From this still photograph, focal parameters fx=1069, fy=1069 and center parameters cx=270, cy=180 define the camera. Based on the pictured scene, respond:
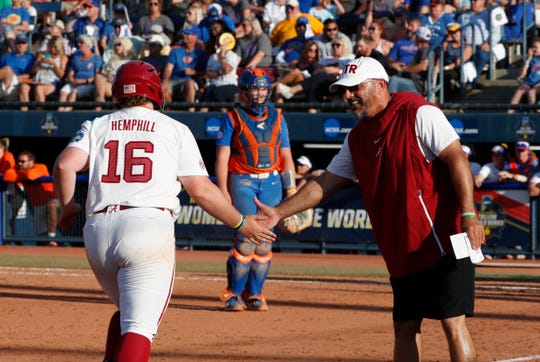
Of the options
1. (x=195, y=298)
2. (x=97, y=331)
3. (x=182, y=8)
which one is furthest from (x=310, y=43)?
(x=97, y=331)

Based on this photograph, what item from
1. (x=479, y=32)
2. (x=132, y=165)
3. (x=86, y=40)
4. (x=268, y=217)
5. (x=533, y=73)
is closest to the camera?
(x=132, y=165)

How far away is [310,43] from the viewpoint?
18672mm

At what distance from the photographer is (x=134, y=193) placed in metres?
5.59

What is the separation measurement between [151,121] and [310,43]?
519 inches

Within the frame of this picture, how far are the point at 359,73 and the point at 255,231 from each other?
1182mm

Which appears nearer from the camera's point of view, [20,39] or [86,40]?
[86,40]

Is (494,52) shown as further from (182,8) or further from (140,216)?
(140,216)

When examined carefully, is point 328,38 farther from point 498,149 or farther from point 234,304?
point 234,304

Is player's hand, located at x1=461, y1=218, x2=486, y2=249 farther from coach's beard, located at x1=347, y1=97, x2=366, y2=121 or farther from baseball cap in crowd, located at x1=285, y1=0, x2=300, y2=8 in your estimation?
baseball cap in crowd, located at x1=285, y1=0, x2=300, y2=8

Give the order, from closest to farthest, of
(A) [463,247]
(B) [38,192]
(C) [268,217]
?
1. (A) [463,247]
2. (C) [268,217]
3. (B) [38,192]

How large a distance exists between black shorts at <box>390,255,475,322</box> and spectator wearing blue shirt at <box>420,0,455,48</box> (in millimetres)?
13023

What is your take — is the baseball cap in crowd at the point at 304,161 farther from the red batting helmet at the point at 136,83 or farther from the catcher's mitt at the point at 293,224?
the red batting helmet at the point at 136,83

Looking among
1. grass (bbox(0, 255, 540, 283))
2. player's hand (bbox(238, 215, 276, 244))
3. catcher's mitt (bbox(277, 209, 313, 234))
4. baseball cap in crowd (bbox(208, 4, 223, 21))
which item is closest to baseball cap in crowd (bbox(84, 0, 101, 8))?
baseball cap in crowd (bbox(208, 4, 223, 21))

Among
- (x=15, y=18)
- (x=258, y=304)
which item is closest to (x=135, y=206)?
(x=258, y=304)
